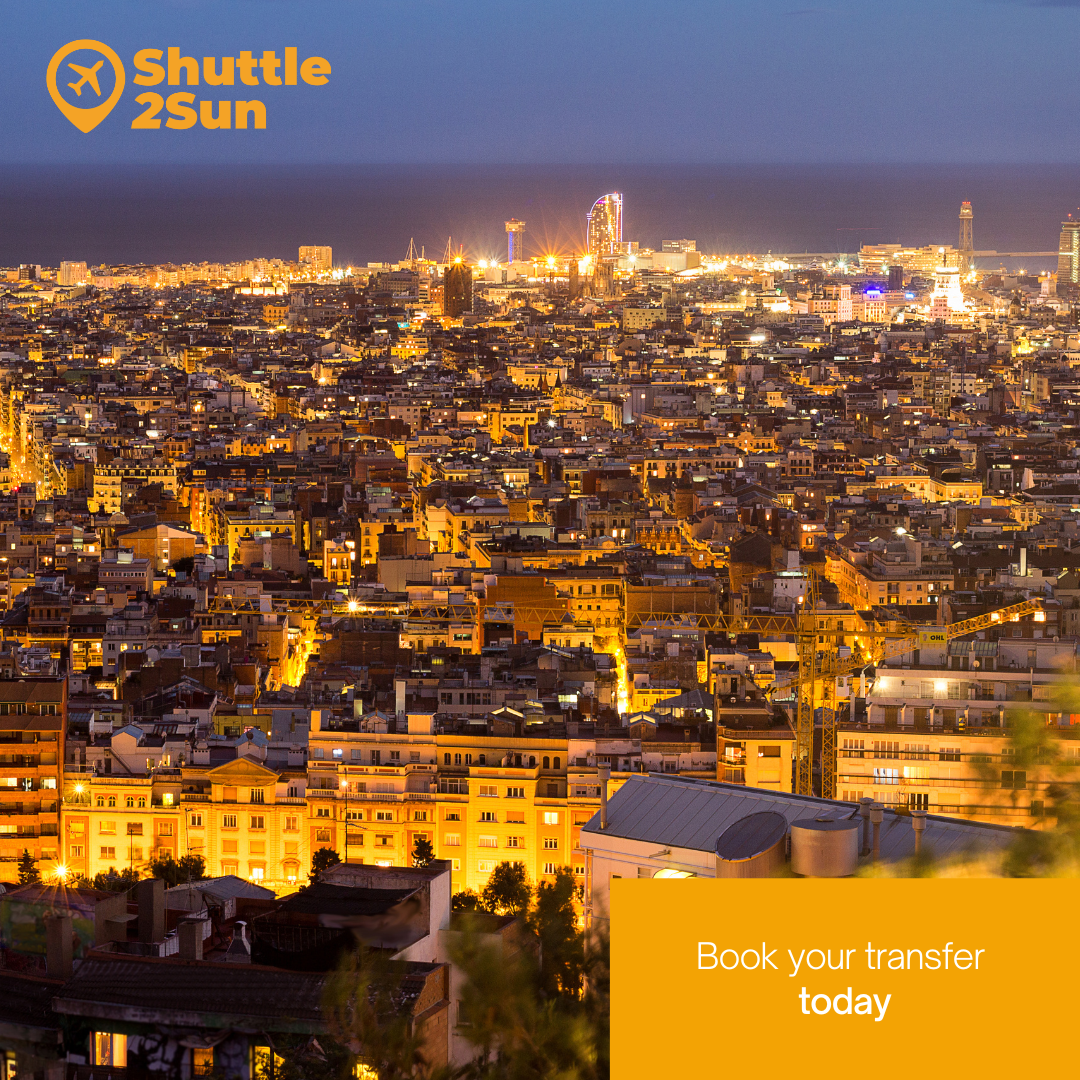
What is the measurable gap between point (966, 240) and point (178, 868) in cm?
6046

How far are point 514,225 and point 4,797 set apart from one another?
206 ft

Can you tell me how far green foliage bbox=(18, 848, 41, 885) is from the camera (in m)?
8.29

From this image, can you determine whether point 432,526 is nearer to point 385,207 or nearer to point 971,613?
point 971,613

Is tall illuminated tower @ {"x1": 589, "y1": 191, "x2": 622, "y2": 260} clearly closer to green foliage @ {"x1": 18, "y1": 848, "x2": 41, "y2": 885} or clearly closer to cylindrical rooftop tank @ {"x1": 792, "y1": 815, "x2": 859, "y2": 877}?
green foliage @ {"x1": 18, "y1": 848, "x2": 41, "y2": 885}

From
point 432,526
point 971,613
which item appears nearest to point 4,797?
point 971,613

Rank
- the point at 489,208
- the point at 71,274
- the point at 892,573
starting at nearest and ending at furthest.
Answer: the point at 892,573 < the point at 71,274 < the point at 489,208

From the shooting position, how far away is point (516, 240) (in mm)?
70500

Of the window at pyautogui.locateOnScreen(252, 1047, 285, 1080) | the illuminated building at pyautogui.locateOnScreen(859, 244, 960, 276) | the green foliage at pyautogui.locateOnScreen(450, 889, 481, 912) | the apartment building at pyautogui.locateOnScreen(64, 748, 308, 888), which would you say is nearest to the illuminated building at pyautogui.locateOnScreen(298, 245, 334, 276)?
the illuminated building at pyautogui.locateOnScreen(859, 244, 960, 276)


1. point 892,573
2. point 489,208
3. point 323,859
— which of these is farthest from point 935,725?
point 489,208

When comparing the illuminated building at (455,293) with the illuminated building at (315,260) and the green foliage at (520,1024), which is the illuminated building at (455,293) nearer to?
the illuminated building at (315,260)

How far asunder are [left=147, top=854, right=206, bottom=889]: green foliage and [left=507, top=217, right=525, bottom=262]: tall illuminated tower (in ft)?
201

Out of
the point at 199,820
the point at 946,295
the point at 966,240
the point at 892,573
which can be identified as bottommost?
the point at 199,820

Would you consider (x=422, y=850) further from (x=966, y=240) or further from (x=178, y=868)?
(x=966, y=240)

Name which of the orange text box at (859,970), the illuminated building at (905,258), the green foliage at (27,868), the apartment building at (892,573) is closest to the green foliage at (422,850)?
the green foliage at (27,868)
